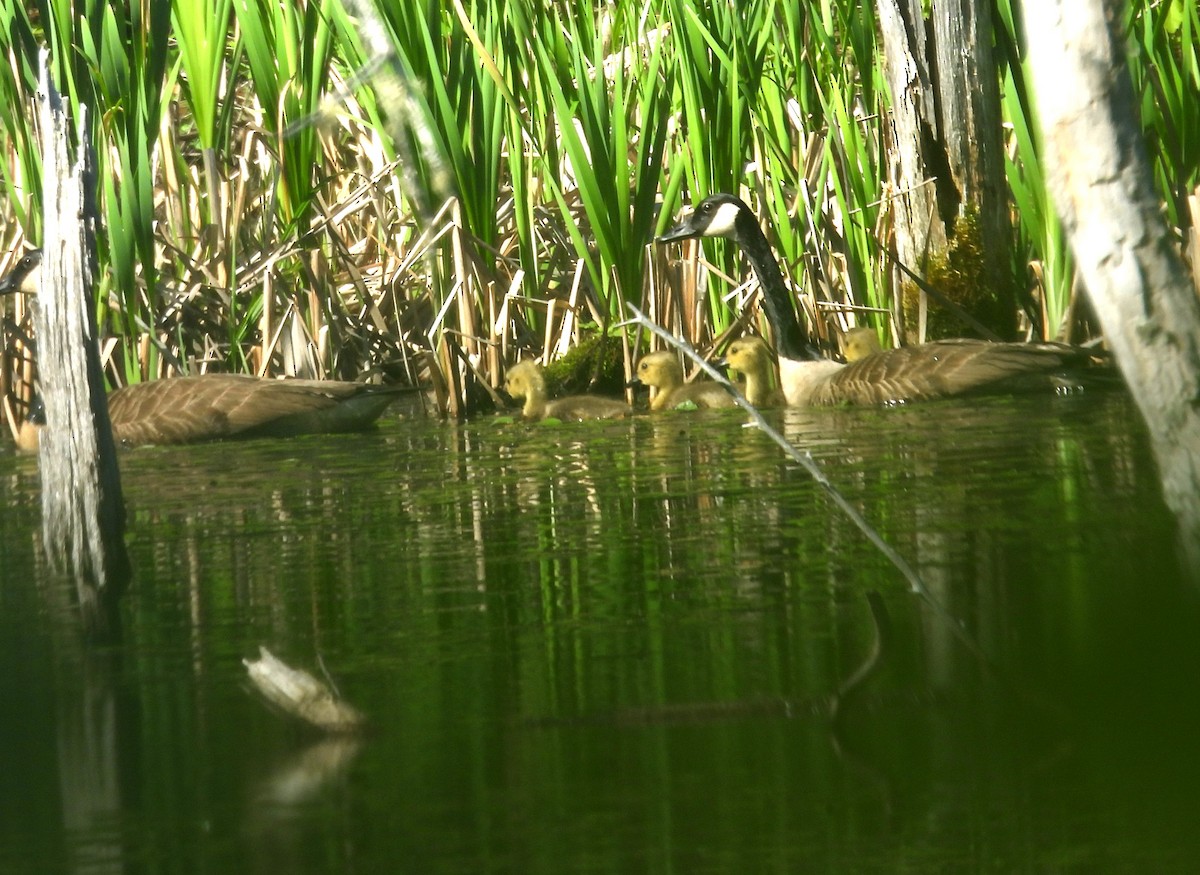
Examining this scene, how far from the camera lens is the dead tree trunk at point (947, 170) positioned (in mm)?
7820

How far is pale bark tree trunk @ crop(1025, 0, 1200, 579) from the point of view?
2211 millimetres

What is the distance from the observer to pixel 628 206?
24.0 feet

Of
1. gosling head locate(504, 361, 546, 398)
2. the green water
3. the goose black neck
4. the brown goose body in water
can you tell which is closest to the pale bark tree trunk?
the green water

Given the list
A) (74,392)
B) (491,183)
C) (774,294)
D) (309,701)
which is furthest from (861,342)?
(309,701)

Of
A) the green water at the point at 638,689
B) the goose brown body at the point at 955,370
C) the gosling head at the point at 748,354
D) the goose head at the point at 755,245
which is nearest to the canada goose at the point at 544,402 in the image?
the gosling head at the point at 748,354

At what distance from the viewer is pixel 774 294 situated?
25.0 ft

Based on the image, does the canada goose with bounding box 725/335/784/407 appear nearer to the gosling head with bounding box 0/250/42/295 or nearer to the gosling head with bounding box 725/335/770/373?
the gosling head with bounding box 725/335/770/373

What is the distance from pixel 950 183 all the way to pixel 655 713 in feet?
19.5

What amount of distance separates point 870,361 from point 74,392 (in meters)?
4.16

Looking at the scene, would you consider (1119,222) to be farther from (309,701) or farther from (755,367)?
(755,367)

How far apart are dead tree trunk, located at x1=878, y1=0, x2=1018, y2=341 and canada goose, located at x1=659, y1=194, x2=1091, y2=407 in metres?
0.61

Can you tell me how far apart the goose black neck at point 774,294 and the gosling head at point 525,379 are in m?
1.08

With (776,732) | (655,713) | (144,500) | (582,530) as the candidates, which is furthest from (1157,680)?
Answer: (144,500)

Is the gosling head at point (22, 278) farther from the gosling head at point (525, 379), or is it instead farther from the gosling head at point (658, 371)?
the gosling head at point (658, 371)
